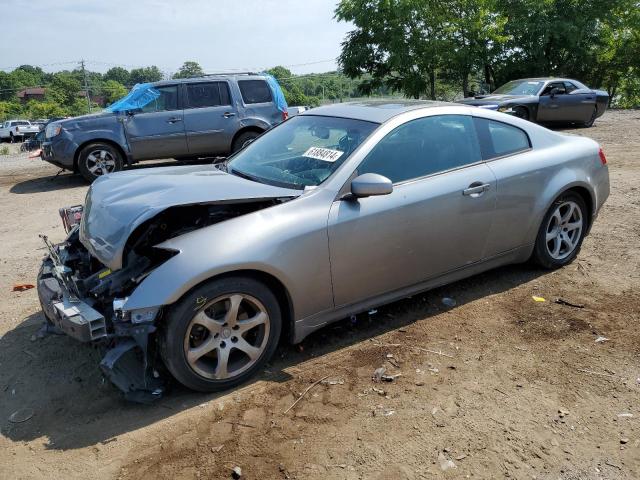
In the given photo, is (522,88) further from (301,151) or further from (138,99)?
(301,151)

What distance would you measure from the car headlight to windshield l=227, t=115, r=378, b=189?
686cm

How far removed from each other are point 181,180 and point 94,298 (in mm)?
990

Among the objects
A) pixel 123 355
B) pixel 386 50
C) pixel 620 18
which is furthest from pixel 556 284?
pixel 620 18

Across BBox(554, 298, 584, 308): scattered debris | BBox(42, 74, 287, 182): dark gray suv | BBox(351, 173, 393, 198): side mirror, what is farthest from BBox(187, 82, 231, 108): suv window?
BBox(554, 298, 584, 308): scattered debris

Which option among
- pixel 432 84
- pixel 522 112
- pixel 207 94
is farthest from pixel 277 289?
pixel 432 84

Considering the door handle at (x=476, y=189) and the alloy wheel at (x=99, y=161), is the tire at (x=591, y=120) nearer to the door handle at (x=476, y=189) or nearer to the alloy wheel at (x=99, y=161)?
the alloy wheel at (x=99, y=161)

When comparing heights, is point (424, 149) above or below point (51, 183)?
above

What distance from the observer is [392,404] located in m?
3.06

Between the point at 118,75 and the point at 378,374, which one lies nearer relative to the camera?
the point at 378,374

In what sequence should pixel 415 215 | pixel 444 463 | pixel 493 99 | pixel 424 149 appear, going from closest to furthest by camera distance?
pixel 444 463
pixel 415 215
pixel 424 149
pixel 493 99

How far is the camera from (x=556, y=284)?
4664mm

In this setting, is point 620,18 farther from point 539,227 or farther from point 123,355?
point 123,355

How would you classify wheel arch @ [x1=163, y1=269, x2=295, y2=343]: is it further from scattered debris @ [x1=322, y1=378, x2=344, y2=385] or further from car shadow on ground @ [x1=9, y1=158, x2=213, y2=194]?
car shadow on ground @ [x1=9, y1=158, x2=213, y2=194]

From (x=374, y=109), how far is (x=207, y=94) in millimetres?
7397
